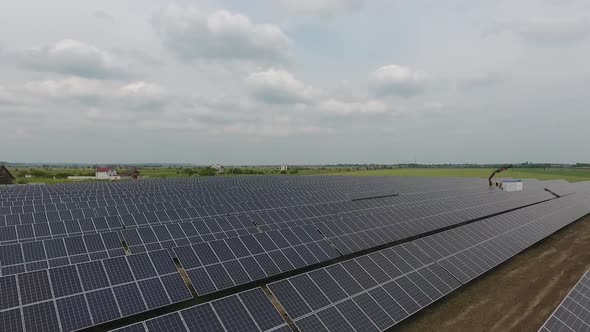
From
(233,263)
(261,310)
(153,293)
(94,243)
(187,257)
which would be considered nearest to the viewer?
(261,310)

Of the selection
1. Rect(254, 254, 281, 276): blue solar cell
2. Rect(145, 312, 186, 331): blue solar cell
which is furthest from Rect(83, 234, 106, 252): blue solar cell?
Rect(145, 312, 186, 331): blue solar cell

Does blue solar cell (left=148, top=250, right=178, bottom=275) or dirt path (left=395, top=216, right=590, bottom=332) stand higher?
blue solar cell (left=148, top=250, right=178, bottom=275)

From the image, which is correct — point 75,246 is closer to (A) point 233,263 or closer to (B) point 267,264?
(A) point 233,263

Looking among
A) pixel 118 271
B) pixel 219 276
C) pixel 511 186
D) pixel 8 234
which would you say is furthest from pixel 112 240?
pixel 511 186

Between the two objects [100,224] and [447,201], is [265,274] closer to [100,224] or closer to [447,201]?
[100,224]

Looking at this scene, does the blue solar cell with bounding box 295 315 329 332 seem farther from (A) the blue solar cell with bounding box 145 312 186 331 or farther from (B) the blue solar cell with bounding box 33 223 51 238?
(B) the blue solar cell with bounding box 33 223 51 238

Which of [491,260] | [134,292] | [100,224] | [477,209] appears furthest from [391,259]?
[477,209]

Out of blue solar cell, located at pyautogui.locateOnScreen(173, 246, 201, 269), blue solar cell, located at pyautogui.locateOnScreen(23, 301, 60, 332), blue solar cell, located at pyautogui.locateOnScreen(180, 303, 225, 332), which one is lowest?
blue solar cell, located at pyautogui.locateOnScreen(180, 303, 225, 332)
